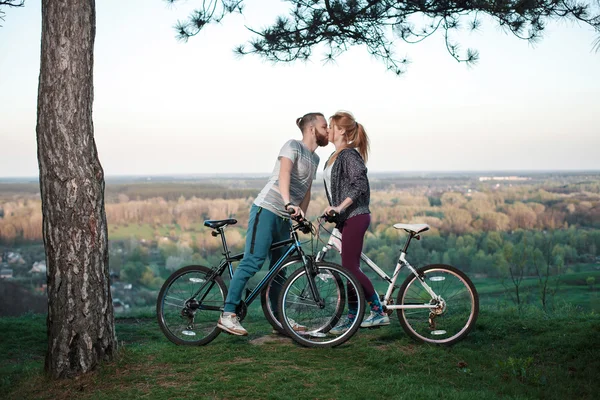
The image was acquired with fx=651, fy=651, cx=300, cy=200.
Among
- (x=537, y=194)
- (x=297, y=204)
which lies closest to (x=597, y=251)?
A: (x=537, y=194)

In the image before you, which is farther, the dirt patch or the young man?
the dirt patch

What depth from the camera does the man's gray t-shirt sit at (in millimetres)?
5004

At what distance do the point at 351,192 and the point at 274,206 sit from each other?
2.00 ft

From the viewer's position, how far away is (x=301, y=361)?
478 centimetres

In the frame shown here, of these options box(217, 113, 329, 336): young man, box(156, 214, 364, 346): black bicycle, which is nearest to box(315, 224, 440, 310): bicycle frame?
box(156, 214, 364, 346): black bicycle

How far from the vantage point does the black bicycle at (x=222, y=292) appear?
16.5ft

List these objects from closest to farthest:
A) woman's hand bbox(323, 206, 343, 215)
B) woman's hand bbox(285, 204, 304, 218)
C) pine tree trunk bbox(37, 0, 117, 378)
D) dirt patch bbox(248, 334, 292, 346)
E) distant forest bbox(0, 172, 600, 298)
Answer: pine tree trunk bbox(37, 0, 117, 378) → woman's hand bbox(285, 204, 304, 218) → woman's hand bbox(323, 206, 343, 215) → dirt patch bbox(248, 334, 292, 346) → distant forest bbox(0, 172, 600, 298)

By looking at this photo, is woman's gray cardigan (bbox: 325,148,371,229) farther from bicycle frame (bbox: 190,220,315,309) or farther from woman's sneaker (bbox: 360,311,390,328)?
woman's sneaker (bbox: 360,311,390,328)

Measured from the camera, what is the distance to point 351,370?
463 cm

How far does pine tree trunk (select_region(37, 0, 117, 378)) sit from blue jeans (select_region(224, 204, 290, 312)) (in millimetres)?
979

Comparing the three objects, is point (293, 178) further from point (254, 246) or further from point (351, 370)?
point (351, 370)

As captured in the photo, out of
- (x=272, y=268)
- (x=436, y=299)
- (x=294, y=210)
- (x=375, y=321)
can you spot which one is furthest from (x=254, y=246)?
(x=436, y=299)

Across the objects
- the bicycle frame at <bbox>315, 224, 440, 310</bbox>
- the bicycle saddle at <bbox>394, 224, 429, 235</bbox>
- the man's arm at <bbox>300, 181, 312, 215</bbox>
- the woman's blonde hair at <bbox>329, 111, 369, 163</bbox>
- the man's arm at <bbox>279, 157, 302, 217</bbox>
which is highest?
the woman's blonde hair at <bbox>329, 111, 369, 163</bbox>

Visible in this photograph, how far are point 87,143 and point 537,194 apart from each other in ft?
105
